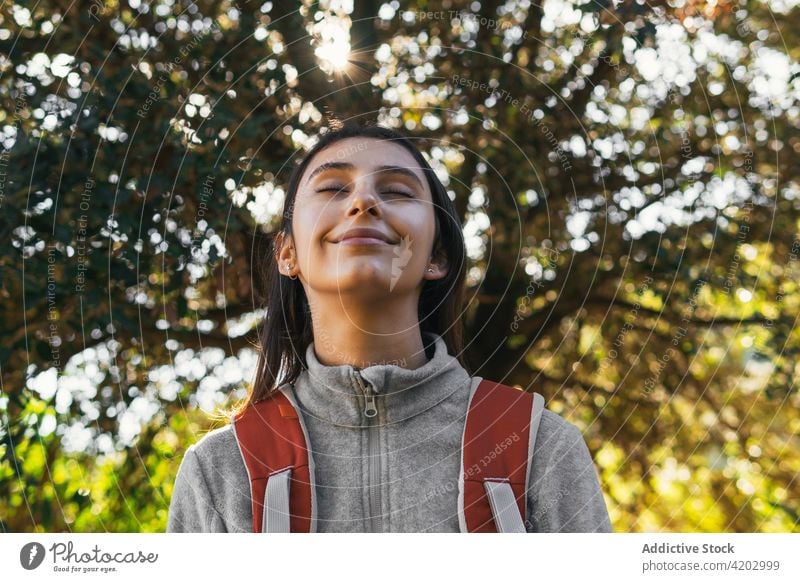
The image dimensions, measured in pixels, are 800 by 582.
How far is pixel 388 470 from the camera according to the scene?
4.66 ft

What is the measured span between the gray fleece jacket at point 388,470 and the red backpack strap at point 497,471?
0.03m

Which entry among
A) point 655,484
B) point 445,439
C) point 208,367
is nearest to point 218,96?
point 208,367

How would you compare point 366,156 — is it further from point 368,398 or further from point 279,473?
point 279,473

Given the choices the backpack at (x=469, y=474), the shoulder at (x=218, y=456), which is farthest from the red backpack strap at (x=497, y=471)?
the shoulder at (x=218, y=456)

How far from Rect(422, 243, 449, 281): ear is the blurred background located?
1.71 ft

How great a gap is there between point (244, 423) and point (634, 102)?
150cm

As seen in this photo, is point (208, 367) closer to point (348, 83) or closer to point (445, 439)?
point (348, 83)

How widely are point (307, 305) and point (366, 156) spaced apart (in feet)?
1.16

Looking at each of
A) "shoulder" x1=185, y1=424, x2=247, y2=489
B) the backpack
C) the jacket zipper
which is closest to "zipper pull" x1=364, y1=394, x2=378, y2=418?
the jacket zipper

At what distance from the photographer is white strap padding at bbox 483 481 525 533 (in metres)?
1.37

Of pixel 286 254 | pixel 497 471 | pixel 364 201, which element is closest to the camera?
pixel 497 471

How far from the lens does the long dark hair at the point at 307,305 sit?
5.26ft

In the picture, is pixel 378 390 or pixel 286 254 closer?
pixel 378 390
